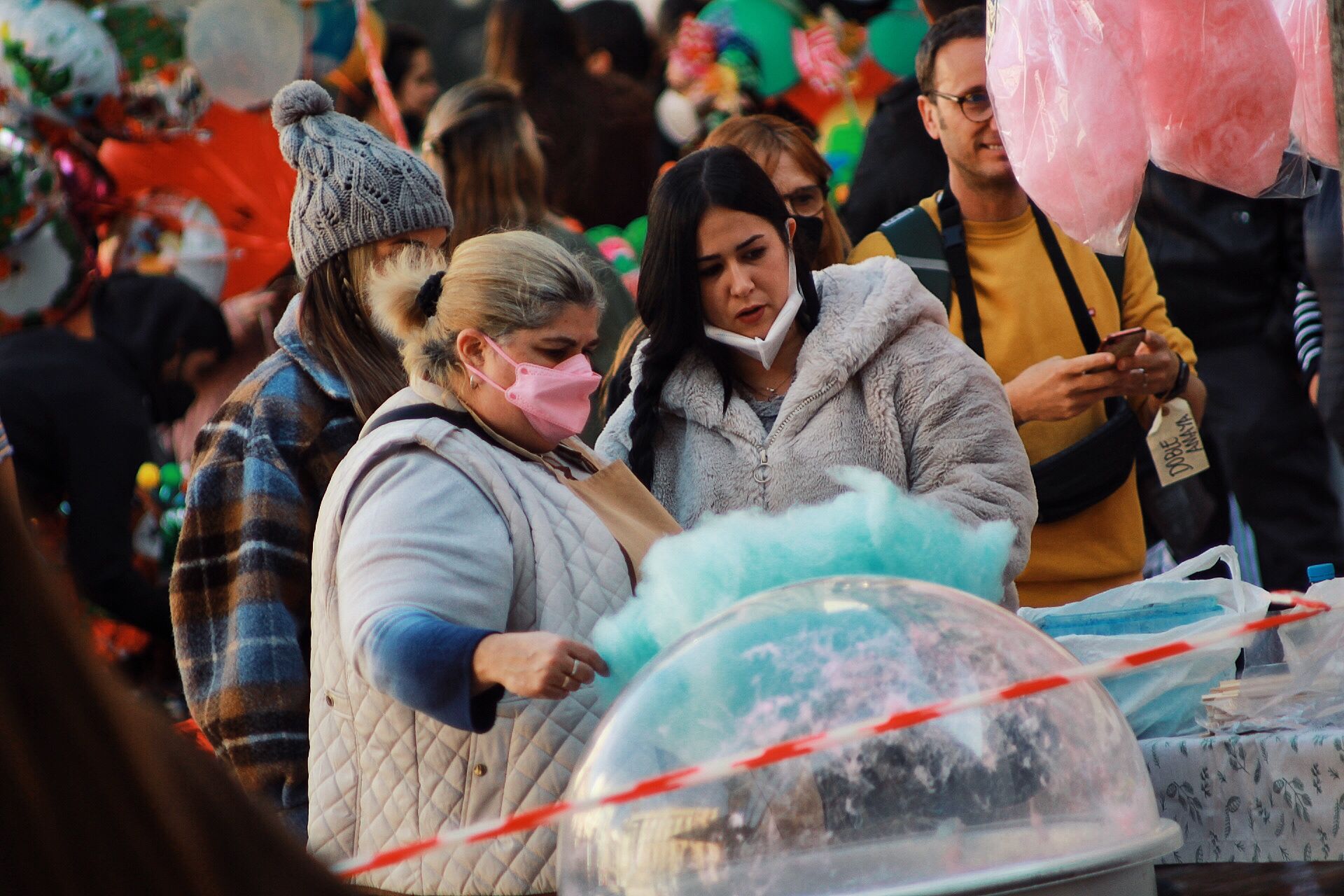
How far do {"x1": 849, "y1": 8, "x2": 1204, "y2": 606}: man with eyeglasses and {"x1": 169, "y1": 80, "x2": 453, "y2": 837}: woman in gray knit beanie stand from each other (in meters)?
0.98

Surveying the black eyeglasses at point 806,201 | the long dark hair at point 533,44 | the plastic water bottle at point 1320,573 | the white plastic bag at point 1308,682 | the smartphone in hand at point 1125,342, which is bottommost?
the white plastic bag at point 1308,682

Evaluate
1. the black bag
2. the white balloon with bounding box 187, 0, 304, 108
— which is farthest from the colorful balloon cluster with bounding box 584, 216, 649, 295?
the black bag

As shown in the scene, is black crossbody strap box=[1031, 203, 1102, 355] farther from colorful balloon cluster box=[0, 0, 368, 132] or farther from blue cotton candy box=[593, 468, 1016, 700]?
colorful balloon cluster box=[0, 0, 368, 132]

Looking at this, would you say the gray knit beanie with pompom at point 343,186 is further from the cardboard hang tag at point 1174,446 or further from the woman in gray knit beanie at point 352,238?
the cardboard hang tag at point 1174,446

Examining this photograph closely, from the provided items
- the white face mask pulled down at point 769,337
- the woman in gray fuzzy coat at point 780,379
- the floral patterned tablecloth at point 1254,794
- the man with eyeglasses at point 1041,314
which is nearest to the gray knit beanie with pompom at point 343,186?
the woman in gray fuzzy coat at point 780,379

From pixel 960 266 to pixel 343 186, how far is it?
1167mm

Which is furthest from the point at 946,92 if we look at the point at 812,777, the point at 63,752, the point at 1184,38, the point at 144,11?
the point at 144,11

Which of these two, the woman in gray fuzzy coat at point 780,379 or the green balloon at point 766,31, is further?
the green balloon at point 766,31

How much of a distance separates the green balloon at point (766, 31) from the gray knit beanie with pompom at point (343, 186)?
109 inches

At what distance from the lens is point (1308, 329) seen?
3322 millimetres

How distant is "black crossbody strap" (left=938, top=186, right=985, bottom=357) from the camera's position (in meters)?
Result: 2.78

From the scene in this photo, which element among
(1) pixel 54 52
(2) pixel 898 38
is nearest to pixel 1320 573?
(2) pixel 898 38

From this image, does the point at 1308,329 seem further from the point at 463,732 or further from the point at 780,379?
the point at 463,732

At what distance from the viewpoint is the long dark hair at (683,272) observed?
2.36m
